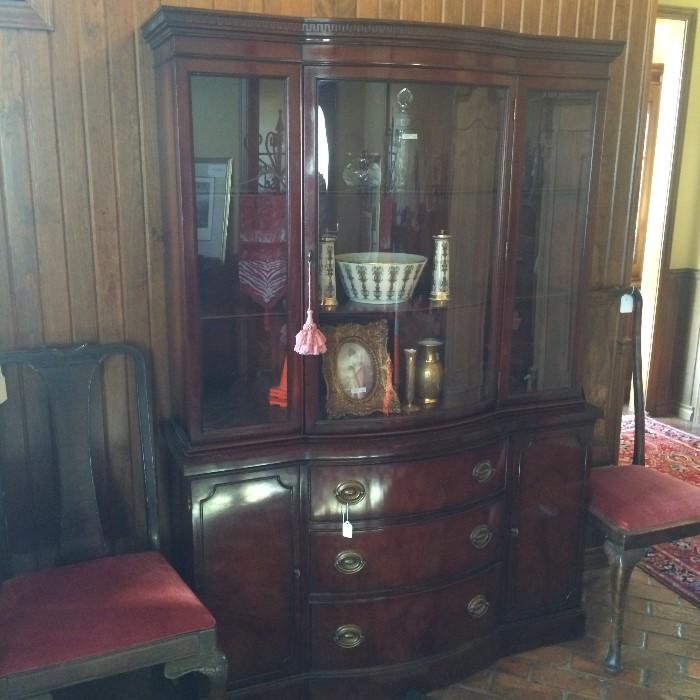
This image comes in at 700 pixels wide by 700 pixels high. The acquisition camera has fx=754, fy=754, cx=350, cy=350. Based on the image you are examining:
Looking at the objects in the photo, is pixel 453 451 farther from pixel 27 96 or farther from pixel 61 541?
pixel 27 96

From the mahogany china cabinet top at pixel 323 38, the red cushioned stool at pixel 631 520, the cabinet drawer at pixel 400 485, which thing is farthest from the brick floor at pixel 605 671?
the mahogany china cabinet top at pixel 323 38

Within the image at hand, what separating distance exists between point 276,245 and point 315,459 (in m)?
0.55

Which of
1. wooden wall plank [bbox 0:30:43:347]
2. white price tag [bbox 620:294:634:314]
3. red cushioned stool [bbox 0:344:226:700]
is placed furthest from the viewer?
white price tag [bbox 620:294:634:314]

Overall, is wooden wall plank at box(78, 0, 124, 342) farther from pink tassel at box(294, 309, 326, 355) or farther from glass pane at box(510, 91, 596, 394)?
glass pane at box(510, 91, 596, 394)

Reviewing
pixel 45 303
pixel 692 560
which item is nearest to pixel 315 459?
pixel 45 303

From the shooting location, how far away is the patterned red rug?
277 centimetres

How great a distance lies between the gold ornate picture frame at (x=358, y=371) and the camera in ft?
6.57

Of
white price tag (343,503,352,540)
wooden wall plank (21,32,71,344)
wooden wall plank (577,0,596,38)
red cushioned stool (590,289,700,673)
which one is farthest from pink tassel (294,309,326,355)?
wooden wall plank (577,0,596,38)

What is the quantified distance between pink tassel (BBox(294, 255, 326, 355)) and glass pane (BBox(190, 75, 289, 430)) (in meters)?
0.06

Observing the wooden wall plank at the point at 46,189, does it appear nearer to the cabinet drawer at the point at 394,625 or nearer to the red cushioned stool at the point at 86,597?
the red cushioned stool at the point at 86,597

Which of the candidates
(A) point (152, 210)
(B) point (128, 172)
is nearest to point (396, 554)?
(A) point (152, 210)

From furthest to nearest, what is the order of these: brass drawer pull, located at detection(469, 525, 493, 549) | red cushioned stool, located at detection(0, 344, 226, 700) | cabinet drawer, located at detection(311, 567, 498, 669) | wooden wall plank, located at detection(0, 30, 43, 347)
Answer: brass drawer pull, located at detection(469, 525, 493, 549) → cabinet drawer, located at detection(311, 567, 498, 669) → wooden wall plank, located at detection(0, 30, 43, 347) → red cushioned stool, located at detection(0, 344, 226, 700)

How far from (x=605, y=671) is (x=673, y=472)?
165 cm

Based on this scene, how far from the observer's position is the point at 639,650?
7.81 ft
